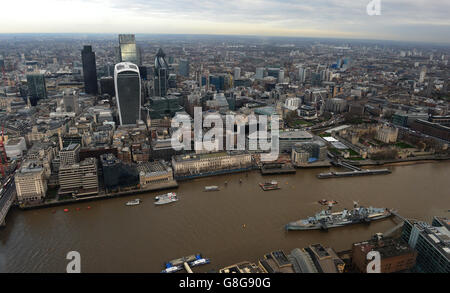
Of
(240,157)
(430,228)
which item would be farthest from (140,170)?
(430,228)

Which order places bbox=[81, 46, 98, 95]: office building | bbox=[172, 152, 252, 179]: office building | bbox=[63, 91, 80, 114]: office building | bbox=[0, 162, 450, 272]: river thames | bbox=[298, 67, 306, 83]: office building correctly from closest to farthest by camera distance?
bbox=[0, 162, 450, 272]: river thames < bbox=[172, 152, 252, 179]: office building < bbox=[63, 91, 80, 114]: office building < bbox=[81, 46, 98, 95]: office building < bbox=[298, 67, 306, 83]: office building

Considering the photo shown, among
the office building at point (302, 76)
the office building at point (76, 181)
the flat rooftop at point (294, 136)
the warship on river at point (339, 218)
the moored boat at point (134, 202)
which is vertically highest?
the office building at point (302, 76)

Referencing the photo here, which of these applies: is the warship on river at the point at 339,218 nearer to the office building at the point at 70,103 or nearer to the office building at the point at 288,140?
the office building at the point at 288,140

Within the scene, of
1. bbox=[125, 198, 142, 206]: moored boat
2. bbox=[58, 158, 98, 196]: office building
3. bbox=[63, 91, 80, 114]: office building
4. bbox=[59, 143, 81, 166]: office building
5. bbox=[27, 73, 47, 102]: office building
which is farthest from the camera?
bbox=[27, 73, 47, 102]: office building

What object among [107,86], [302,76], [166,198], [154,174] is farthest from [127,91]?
[302,76]

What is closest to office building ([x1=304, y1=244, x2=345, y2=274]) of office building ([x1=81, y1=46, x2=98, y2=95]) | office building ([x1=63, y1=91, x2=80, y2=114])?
office building ([x1=63, y1=91, x2=80, y2=114])

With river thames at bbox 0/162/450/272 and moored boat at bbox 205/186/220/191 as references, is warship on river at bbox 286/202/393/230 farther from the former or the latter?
moored boat at bbox 205/186/220/191

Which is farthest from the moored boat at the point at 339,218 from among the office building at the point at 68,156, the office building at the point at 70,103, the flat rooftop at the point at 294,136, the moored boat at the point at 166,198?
the office building at the point at 70,103
